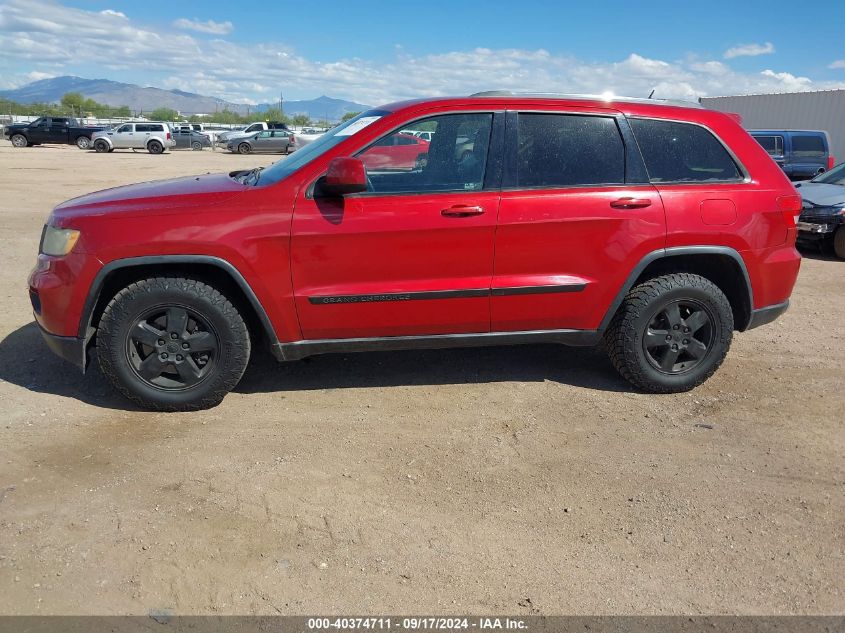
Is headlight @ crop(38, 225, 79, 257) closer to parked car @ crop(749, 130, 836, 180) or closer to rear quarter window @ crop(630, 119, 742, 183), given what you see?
rear quarter window @ crop(630, 119, 742, 183)

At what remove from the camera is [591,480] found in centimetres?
351

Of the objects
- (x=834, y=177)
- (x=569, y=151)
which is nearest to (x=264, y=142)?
(x=834, y=177)

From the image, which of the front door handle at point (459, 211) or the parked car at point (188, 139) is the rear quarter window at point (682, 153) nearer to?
the front door handle at point (459, 211)

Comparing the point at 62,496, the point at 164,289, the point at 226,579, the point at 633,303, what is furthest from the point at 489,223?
the point at 62,496

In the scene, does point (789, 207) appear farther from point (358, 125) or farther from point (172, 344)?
point (172, 344)

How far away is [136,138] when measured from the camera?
34.7 meters

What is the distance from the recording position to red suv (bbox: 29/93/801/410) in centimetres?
391

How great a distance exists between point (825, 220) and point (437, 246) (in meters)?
7.55

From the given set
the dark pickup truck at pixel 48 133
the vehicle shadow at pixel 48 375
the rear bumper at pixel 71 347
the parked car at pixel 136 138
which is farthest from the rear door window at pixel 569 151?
the dark pickup truck at pixel 48 133

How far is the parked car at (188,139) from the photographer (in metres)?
40.6

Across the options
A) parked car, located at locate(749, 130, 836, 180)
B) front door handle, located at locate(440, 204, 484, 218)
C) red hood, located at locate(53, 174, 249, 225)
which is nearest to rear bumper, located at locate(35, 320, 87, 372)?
red hood, located at locate(53, 174, 249, 225)

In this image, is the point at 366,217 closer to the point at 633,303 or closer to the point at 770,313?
the point at 633,303

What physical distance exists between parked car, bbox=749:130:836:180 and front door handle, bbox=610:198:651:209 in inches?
482

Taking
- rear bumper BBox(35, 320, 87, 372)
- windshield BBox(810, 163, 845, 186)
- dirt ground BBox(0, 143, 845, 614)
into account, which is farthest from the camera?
windshield BBox(810, 163, 845, 186)
